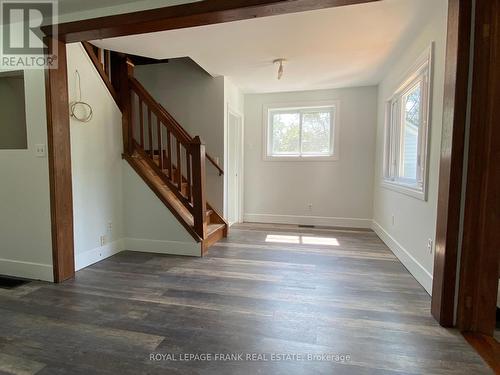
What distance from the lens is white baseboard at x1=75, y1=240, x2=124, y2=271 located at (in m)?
2.89

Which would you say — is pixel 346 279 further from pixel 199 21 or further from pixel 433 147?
pixel 199 21

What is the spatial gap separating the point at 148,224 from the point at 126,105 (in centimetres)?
147

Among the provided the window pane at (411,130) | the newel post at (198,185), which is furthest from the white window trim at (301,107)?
the newel post at (198,185)

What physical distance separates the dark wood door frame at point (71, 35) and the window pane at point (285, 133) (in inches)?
125

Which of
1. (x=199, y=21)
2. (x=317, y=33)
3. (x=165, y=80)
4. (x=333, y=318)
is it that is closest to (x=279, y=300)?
(x=333, y=318)

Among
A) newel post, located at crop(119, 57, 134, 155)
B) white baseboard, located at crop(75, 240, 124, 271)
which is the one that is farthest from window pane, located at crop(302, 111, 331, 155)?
white baseboard, located at crop(75, 240, 124, 271)

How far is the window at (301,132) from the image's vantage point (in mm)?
5008

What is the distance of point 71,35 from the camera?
242cm

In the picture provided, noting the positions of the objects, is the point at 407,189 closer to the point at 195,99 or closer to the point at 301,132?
the point at 301,132

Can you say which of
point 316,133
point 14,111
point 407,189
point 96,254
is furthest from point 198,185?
point 316,133

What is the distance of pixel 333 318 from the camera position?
6.50 ft

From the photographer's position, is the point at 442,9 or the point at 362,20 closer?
the point at 442,9

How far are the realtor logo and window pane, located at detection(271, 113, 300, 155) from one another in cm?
354

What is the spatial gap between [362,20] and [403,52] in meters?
1.05
